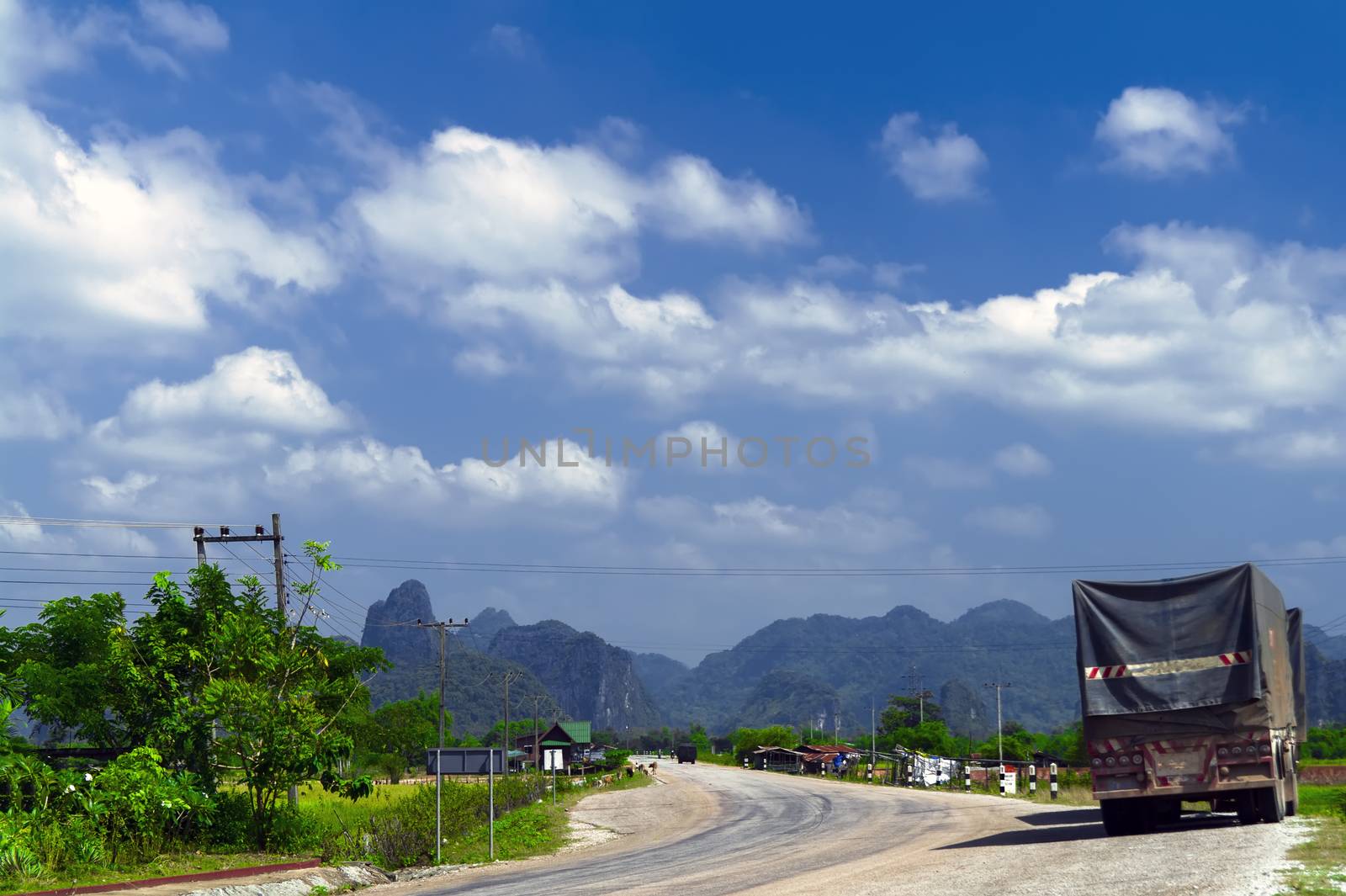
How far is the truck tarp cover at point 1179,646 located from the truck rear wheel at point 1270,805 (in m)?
1.28

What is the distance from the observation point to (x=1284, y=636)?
24.6 m

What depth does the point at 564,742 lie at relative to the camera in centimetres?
12912

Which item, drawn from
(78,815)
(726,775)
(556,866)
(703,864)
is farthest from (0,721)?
(726,775)

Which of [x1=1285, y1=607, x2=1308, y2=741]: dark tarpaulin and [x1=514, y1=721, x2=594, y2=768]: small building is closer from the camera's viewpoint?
[x1=1285, y1=607, x2=1308, y2=741]: dark tarpaulin

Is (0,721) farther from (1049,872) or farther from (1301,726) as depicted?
(1301,726)

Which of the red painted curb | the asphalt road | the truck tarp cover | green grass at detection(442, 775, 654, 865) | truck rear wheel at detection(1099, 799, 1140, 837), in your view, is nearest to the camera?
the asphalt road

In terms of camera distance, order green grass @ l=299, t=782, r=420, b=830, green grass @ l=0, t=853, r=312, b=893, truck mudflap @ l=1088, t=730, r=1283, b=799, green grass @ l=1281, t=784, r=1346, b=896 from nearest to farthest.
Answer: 1. green grass @ l=1281, t=784, r=1346, b=896
2. truck mudflap @ l=1088, t=730, r=1283, b=799
3. green grass @ l=0, t=853, r=312, b=893
4. green grass @ l=299, t=782, r=420, b=830

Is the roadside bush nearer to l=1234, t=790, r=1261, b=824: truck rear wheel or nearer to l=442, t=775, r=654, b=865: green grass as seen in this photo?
l=442, t=775, r=654, b=865: green grass

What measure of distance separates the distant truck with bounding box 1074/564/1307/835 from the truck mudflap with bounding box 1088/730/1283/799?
15 millimetres

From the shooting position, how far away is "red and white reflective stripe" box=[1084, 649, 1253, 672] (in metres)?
20.7

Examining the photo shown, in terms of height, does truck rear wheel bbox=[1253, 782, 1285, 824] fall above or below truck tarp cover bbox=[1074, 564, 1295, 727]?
below

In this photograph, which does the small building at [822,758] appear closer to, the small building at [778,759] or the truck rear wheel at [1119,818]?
the small building at [778,759]

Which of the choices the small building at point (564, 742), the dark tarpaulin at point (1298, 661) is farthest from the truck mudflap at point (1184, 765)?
the small building at point (564, 742)

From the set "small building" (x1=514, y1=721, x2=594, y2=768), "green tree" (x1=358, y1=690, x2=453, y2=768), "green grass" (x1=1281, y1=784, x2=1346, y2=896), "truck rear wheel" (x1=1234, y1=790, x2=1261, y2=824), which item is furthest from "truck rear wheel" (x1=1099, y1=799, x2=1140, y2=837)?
"small building" (x1=514, y1=721, x2=594, y2=768)
